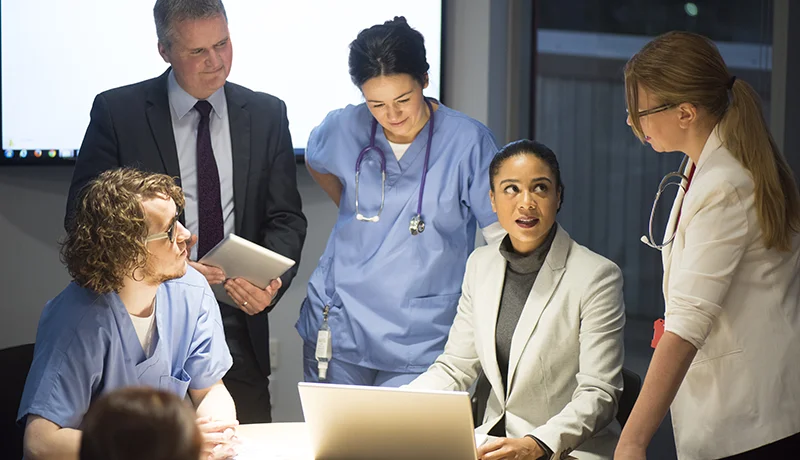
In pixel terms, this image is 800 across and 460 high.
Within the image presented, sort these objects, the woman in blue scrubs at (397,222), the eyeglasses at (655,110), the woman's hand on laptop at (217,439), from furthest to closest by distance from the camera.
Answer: the woman in blue scrubs at (397,222), the woman's hand on laptop at (217,439), the eyeglasses at (655,110)

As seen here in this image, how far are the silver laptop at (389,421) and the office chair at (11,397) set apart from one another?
120cm

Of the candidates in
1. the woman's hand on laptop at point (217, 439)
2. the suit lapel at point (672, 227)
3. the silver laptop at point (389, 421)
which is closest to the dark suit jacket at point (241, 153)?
the woman's hand on laptop at point (217, 439)

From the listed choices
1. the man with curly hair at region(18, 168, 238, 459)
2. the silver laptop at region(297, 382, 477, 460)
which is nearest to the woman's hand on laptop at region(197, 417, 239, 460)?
the man with curly hair at region(18, 168, 238, 459)

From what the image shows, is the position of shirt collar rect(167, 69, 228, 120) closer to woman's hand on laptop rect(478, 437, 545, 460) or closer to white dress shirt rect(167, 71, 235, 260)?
white dress shirt rect(167, 71, 235, 260)

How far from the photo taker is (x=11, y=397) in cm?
263

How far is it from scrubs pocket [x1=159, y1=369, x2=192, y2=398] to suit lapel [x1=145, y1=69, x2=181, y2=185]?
2.22 feet

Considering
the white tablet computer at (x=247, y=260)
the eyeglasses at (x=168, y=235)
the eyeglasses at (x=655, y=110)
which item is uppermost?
the eyeglasses at (x=655, y=110)

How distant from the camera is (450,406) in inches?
64.9

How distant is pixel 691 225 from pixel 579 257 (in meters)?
0.57

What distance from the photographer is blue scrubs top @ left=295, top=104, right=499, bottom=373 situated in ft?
8.33

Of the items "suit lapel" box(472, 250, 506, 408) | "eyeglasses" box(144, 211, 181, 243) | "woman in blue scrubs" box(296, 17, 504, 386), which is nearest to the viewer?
"eyeglasses" box(144, 211, 181, 243)

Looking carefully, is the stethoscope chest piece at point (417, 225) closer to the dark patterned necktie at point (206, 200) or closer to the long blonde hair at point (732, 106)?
the dark patterned necktie at point (206, 200)

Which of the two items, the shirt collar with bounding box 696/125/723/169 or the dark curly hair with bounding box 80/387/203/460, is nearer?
the dark curly hair with bounding box 80/387/203/460

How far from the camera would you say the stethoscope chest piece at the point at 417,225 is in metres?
2.53
